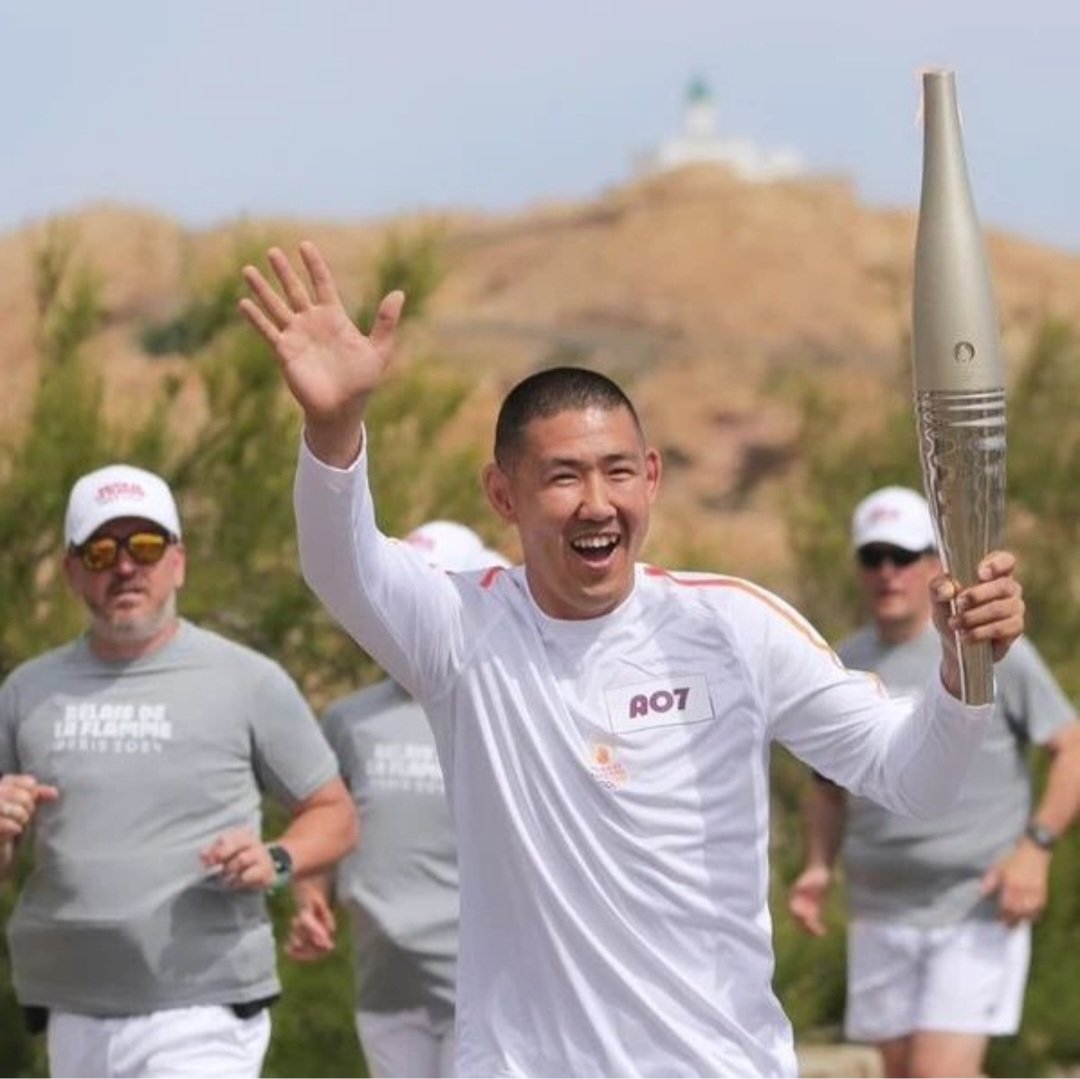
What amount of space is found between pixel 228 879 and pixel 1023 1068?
18.8ft

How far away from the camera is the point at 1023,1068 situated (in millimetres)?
11625

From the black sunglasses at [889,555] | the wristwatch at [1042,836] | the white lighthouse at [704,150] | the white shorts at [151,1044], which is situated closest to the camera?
the white shorts at [151,1044]

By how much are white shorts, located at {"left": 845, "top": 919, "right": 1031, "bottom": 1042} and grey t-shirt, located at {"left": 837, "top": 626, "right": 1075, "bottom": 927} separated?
0.05 meters

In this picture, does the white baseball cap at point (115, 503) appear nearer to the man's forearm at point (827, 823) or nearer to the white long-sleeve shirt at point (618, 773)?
the white long-sleeve shirt at point (618, 773)

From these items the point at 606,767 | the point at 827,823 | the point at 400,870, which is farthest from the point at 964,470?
the point at 827,823

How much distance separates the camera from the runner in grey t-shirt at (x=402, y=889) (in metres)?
7.86

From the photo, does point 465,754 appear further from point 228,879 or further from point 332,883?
point 332,883

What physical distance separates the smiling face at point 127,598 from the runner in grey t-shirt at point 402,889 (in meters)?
1.15

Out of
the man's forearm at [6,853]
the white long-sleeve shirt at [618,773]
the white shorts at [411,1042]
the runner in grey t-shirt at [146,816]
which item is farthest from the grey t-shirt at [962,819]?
the white long-sleeve shirt at [618,773]

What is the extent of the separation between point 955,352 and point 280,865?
9.52 ft

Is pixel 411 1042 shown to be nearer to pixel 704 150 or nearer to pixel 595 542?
pixel 595 542

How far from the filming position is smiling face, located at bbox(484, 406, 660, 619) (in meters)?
4.78

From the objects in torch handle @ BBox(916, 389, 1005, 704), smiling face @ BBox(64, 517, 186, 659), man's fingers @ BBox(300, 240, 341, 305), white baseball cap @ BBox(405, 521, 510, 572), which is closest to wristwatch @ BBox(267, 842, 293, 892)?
smiling face @ BBox(64, 517, 186, 659)

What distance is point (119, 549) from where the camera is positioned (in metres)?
6.87
